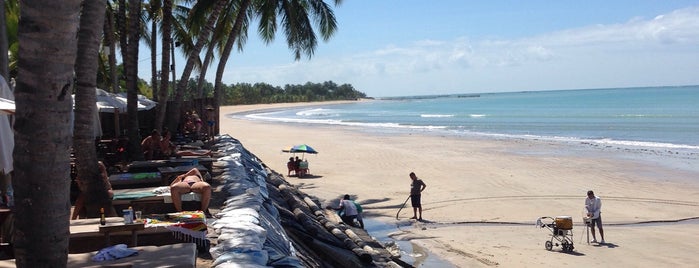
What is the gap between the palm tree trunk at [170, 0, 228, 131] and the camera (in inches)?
615

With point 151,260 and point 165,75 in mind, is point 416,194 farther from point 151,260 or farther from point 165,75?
point 151,260

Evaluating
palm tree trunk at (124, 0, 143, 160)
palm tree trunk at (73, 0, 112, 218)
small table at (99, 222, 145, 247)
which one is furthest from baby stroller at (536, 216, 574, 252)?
palm tree trunk at (124, 0, 143, 160)

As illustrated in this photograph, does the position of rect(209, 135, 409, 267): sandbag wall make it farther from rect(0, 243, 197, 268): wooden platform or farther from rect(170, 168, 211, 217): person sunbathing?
rect(0, 243, 197, 268): wooden platform

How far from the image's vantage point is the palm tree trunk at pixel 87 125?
7633 millimetres

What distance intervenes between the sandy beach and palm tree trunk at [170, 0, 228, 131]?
4129 mm

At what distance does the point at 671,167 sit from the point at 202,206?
19.5 m

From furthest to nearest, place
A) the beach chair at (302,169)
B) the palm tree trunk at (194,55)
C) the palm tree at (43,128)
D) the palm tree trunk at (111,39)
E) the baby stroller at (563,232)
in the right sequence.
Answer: the palm tree trunk at (111,39), the beach chair at (302,169), the palm tree trunk at (194,55), the baby stroller at (563,232), the palm tree at (43,128)

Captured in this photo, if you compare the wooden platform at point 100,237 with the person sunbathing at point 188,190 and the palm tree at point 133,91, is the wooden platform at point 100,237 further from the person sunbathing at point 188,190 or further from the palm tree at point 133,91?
the palm tree at point 133,91

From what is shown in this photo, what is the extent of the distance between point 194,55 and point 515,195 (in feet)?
28.7

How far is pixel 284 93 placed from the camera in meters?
147

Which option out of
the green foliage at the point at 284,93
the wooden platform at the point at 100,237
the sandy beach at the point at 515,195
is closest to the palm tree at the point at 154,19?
the sandy beach at the point at 515,195

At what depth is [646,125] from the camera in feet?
148

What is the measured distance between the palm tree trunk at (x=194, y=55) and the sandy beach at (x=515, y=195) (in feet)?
13.5

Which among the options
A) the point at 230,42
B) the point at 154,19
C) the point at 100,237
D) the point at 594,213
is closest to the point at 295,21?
the point at 230,42
